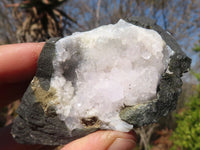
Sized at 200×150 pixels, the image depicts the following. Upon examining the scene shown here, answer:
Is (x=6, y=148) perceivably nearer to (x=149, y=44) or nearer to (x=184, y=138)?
(x=149, y=44)

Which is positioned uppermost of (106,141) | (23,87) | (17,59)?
(17,59)

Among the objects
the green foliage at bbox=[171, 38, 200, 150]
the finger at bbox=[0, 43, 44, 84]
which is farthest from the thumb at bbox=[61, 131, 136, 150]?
the green foliage at bbox=[171, 38, 200, 150]

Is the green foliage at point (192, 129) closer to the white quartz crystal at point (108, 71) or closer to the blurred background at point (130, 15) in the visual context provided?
the blurred background at point (130, 15)

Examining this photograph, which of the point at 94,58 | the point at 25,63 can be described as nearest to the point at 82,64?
the point at 94,58

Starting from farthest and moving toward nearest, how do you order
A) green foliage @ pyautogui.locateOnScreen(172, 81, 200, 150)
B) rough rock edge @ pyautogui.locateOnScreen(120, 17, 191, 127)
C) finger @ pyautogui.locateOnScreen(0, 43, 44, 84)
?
green foliage @ pyautogui.locateOnScreen(172, 81, 200, 150)
finger @ pyautogui.locateOnScreen(0, 43, 44, 84)
rough rock edge @ pyautogui.locateOnScreen(120, 17, 191, 127)

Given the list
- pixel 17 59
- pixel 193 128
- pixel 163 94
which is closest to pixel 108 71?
pixel 163 94

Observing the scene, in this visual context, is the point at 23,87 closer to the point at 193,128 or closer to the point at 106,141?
the point at 106,141

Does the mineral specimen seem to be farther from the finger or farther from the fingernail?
the finger
